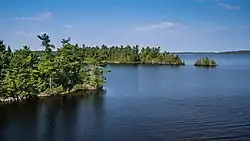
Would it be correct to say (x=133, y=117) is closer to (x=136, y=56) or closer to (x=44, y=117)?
(x=44, y=117)

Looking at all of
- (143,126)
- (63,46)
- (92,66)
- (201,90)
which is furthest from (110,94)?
(143,126)

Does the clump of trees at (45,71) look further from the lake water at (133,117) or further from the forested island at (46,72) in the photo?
the lake water at (133,117)

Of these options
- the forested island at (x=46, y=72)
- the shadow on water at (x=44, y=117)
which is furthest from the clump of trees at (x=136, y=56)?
the shadow on water at (x=44, y=117)

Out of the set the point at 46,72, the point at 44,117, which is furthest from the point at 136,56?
the point at 44,117

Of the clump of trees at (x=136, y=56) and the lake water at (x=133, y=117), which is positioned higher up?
the clump of trees at (x=136, y=56)

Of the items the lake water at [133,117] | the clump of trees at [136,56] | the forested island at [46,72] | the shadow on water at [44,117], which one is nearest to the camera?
the lake water at [133,117]

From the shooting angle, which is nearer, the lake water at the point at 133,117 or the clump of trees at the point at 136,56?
the lake water at the point at 133,117

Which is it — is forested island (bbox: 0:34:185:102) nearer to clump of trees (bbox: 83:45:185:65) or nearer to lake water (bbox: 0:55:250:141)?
lake water (bbox: 0:55:250:141)
